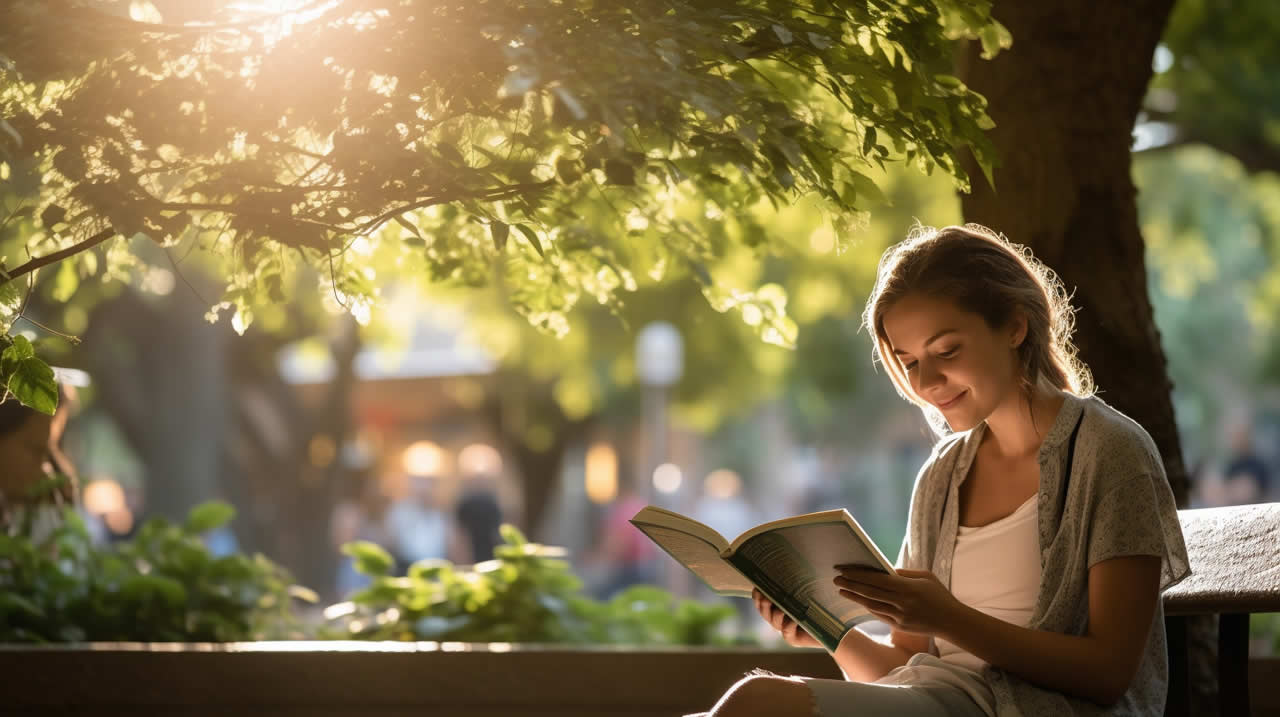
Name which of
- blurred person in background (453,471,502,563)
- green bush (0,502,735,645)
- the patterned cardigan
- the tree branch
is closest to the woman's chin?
the patterned cardigan

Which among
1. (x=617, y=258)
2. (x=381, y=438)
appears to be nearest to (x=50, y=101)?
(x=617, y=258)

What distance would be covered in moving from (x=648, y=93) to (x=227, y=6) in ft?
3.26

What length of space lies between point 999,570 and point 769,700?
0.62 meters

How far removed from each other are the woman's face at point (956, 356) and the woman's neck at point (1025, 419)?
4cm

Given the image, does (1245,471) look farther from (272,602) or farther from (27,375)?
(27,375)

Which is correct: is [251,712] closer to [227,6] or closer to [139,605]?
[139,605]

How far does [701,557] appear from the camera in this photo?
2480 mm

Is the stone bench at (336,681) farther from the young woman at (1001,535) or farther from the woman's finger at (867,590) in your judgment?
the woman's finger at (867,590)

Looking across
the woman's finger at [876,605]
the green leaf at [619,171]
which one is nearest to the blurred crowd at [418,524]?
the woman's finger at [876,605]

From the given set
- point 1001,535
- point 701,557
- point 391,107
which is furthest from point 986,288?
point 391,107

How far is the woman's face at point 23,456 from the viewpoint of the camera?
4.70 meters

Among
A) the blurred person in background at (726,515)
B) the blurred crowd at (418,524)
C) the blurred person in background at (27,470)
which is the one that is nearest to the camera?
the blurred person in background at (27,470)

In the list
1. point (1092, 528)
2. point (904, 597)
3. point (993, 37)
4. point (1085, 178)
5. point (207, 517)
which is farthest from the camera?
point (207, 517)

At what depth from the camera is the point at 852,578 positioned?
2.26 metres
